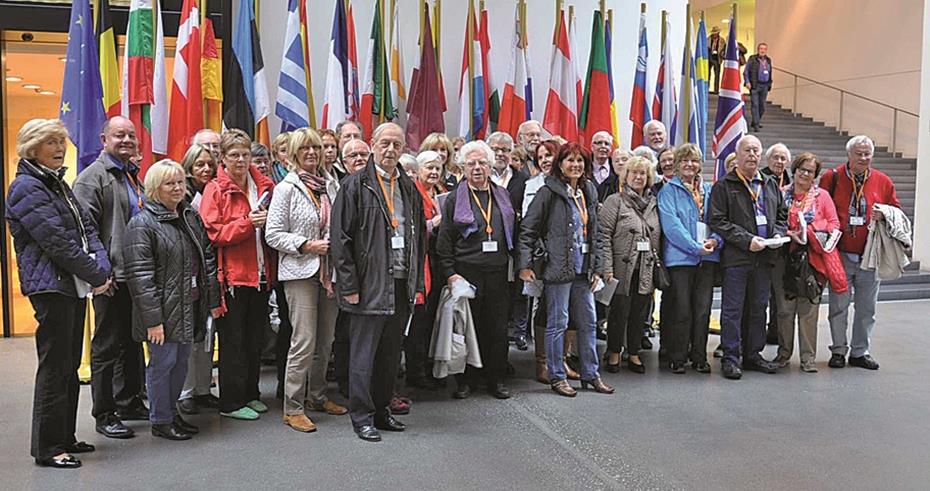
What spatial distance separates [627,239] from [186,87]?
11.9ft

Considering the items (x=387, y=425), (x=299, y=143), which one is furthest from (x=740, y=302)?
(x=299, y=143)

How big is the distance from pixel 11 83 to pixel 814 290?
6.58 metres

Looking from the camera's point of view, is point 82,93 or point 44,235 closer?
point 44,235

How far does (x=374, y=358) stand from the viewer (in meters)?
4.56

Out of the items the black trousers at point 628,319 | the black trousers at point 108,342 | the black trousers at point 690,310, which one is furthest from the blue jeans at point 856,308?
the black trousers at point 108,342

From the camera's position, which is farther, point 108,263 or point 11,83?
point 11,83

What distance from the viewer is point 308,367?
179 inches

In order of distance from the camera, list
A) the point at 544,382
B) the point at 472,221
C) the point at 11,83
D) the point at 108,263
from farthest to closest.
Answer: the point at 11,83, the point at 544,382, the point at 472,221, the point at 108,263

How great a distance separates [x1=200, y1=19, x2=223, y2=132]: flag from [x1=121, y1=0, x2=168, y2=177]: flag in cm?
Result: 35

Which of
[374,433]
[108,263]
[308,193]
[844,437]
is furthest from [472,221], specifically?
[844,437]

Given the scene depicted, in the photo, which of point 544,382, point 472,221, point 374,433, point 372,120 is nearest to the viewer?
point 374,433

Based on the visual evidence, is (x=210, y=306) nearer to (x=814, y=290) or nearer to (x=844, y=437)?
(x=844, y=437)

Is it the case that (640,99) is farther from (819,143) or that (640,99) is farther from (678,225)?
(819,143)

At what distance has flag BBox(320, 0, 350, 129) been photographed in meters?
7.18
